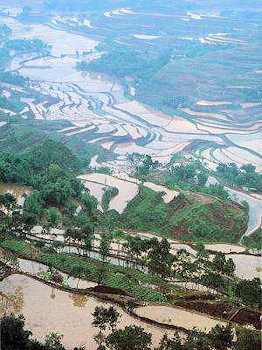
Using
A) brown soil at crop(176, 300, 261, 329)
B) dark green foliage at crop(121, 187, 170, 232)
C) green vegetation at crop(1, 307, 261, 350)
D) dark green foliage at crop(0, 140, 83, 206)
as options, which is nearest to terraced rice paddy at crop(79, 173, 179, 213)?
dark green foliage at crop(121, 187, 170, 232)

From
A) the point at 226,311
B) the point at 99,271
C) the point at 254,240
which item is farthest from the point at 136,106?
the point at 226,311

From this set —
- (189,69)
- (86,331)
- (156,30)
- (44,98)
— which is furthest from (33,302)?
(156,30)

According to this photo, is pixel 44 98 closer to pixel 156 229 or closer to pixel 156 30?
pixel 156 30

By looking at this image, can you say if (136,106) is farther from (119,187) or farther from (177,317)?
(177,317)

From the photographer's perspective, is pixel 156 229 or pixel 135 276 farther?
pixel 156 229

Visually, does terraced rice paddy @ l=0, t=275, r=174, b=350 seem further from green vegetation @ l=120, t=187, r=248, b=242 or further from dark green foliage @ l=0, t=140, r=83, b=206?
A: dark green foliage @ l=0, t=140, r=83, b=206
